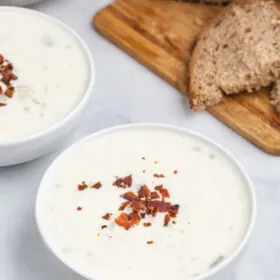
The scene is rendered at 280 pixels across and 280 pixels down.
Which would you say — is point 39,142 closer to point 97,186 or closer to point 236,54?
point 97,186

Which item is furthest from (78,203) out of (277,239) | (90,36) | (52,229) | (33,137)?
(90,36)

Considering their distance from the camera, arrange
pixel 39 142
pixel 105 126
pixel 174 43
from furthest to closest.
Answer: pixel 174 43 < pixel 105 126 < pixel 39 142

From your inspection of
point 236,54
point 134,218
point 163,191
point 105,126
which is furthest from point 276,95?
point 134,218

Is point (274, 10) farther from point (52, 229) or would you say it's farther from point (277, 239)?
point (52, 229)

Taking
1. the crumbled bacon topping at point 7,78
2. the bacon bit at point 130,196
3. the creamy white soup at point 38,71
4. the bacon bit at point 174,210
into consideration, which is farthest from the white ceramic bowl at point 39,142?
the bacon bit at point 174,210

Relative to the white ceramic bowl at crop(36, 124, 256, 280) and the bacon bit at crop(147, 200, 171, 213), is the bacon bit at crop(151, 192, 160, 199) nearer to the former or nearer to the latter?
the bacon bit at crop(147, 200, 171, 213)
